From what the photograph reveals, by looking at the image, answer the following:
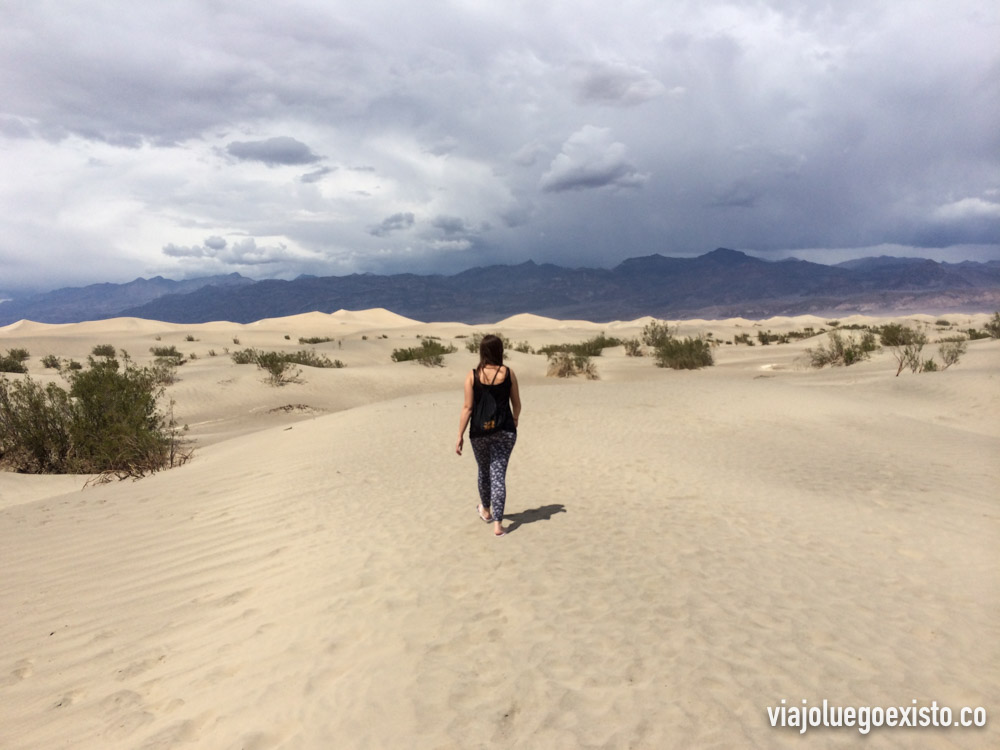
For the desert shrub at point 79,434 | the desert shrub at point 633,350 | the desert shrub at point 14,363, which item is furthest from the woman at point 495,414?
the desert shrub at point 633,350

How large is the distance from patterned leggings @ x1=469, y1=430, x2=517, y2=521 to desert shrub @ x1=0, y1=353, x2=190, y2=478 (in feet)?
23.6

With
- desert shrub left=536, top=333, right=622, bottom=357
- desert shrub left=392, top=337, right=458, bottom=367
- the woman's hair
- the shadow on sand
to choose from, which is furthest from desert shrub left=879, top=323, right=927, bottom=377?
the woman's hair

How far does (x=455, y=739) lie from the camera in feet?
8.78

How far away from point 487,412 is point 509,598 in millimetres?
1700

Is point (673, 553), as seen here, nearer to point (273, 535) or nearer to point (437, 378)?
point (273, 535)

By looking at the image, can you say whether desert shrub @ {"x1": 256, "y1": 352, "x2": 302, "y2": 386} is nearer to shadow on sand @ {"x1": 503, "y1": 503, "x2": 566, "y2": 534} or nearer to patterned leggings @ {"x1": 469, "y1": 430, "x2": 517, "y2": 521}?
shadow on sand @ {"x1": 503, "y1": 503, "x2": 566, "y2": 534}

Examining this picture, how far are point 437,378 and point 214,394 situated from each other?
28.0 ft

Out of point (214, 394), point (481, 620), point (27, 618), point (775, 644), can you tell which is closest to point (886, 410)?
point (775, 644)

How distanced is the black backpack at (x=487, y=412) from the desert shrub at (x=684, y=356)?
21121 millimetres

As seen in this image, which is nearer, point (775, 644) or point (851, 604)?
point (775, 644)

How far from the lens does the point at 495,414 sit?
202 inches

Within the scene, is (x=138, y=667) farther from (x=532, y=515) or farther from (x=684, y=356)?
(x=684, y=356)

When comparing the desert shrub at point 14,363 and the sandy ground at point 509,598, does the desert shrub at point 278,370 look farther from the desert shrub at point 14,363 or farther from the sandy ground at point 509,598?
the sandy ground at point 509,598

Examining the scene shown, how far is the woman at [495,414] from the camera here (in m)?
5.10
